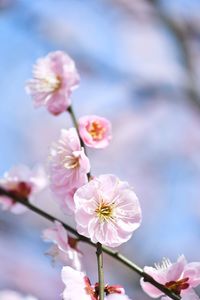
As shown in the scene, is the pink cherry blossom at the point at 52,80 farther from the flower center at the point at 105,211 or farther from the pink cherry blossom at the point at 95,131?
the flower center at the point at 105,211

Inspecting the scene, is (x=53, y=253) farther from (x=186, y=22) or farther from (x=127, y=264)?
(x=186, y=22)

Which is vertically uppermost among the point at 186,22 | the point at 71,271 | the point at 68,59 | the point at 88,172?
the point at 186,22

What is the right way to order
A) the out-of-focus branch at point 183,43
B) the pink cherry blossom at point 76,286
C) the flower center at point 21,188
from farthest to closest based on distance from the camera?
the out-of-focus branch at point 183,43 < the flower center at point 21,188 < the pink cherry blossom at point 76,286

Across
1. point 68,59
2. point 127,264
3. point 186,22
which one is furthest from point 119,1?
point 127,264

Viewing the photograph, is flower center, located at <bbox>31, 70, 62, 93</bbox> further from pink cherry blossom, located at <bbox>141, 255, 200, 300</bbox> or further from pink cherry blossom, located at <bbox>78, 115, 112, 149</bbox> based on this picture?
pink cherry blossom, located at <bbox>141, 255, 200, 300</bbox>

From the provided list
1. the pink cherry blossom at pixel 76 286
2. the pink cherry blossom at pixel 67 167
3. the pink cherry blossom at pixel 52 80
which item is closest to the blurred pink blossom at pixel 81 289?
the pink cherry blossom at pixel 76 286

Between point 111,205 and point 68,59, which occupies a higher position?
point 68,59
